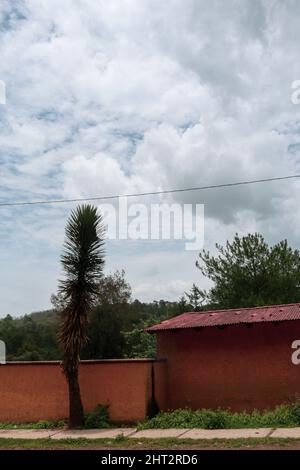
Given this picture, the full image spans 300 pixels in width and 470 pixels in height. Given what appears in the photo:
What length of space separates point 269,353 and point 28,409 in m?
6.72

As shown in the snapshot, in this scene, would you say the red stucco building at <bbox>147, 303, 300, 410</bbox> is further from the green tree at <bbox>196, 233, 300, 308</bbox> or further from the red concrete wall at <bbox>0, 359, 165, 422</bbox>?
the green tree at <bbox>196, 233, 300, 308</bbox>

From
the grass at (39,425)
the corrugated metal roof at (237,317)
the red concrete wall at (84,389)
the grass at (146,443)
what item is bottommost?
the grass at (39,425)

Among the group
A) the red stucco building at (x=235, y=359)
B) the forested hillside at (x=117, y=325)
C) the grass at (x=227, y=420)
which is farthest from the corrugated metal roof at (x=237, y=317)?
the forested hillside at (x=117, y=325)

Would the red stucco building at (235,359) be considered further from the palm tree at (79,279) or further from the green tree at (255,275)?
the green tree at (255,275)

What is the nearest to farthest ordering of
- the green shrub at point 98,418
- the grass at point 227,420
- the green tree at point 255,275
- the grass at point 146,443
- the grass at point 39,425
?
the grass at point 146,443 → the grass at point 227,420 → the green shrub at point 98,418 → the grass at point 39,425 → the green tree at point 255,275

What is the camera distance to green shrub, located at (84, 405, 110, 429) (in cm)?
1321

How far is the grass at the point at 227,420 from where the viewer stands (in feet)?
38.5

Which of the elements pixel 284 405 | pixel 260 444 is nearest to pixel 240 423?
pixel 284 405

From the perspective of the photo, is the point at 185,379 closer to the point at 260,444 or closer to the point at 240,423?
the point at 240,423

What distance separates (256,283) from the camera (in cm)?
3016

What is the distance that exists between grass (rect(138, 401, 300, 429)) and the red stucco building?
0.77m

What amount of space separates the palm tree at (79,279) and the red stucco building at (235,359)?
8.88ft

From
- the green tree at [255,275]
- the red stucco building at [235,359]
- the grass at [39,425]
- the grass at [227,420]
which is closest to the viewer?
the grass at [227,420]

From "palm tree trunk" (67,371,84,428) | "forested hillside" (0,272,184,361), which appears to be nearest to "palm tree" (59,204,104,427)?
"palm tree trunk" (67,371,84,428)
